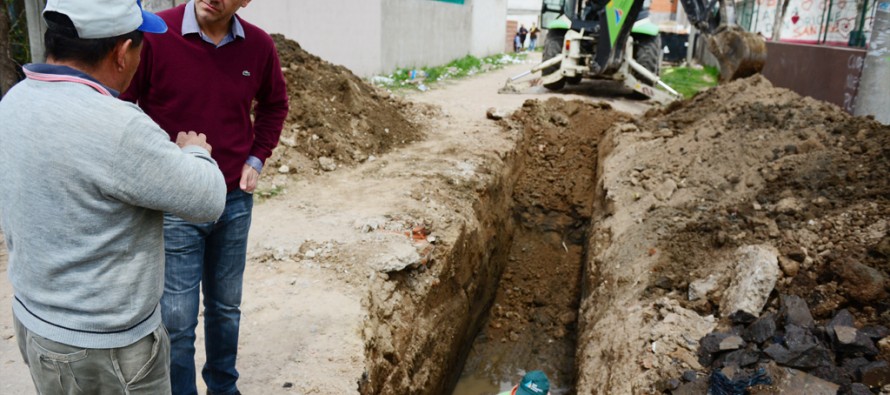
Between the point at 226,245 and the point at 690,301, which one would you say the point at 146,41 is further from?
the point at 690,301

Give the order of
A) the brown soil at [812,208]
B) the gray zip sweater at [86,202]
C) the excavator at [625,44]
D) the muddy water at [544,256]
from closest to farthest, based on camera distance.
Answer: the gray zip sweater at [86,202] → the brown soil at [812,208] → the muddy water at [544,256] → the excavator at [625,44]

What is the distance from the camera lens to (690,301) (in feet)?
12.8

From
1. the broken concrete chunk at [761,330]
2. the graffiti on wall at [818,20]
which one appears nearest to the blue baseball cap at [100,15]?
the broken concrete chunk at [761,330]

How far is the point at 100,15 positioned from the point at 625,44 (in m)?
10.4

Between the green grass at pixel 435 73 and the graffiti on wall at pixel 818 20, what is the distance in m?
7.66

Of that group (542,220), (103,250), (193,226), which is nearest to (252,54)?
(193,226)

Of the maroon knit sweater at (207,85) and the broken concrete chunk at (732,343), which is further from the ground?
the maroon knit sweater at (207,85)

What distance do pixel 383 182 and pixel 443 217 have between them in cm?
110

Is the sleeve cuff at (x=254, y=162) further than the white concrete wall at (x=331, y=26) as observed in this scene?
No

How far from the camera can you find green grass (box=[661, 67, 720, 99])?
15.2 meters

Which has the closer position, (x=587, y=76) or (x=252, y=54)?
(x=252, y=54)

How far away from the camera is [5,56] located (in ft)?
16.7

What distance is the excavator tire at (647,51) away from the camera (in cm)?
1278

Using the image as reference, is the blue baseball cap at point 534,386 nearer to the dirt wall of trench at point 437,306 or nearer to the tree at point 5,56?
the dirt wall of trench at point 437,306
